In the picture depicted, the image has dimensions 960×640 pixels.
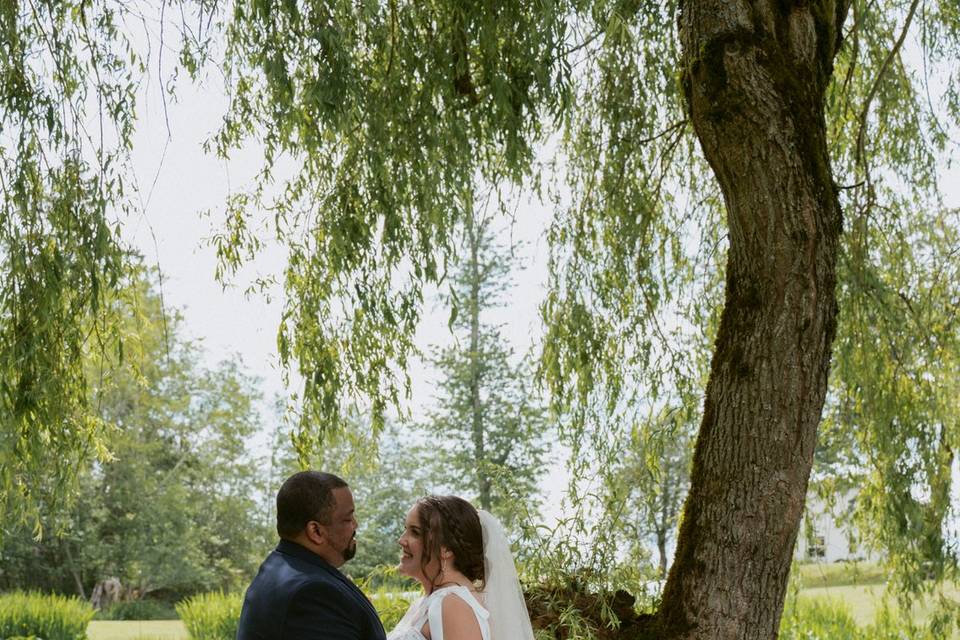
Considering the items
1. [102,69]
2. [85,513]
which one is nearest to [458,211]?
[102,69]

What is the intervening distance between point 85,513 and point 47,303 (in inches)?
612

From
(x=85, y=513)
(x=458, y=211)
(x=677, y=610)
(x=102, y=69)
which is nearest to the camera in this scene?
(x=677, y=610)

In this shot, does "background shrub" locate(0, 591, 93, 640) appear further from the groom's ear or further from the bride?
the groom's ear

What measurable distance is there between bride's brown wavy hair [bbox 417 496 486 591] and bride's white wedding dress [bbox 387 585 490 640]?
0.19 feet

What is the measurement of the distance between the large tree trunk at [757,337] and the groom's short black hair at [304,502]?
1694mm

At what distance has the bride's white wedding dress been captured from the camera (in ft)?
8.86

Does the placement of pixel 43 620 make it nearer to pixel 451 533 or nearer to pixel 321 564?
pixel 451 533

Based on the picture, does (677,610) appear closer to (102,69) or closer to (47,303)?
(47,303)

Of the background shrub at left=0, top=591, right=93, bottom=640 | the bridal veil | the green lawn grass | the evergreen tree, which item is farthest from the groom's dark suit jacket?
the evergreen tree

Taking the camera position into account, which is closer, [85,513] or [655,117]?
[655,117]

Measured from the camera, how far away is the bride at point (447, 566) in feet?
8.87

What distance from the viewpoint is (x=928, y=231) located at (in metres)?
5.82

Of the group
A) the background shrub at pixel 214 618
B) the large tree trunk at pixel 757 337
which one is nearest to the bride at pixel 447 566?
the large tree trunk at pixel 757 337

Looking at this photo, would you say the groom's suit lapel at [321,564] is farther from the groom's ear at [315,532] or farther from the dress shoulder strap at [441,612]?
the dress shoulder strap at [441,612]
